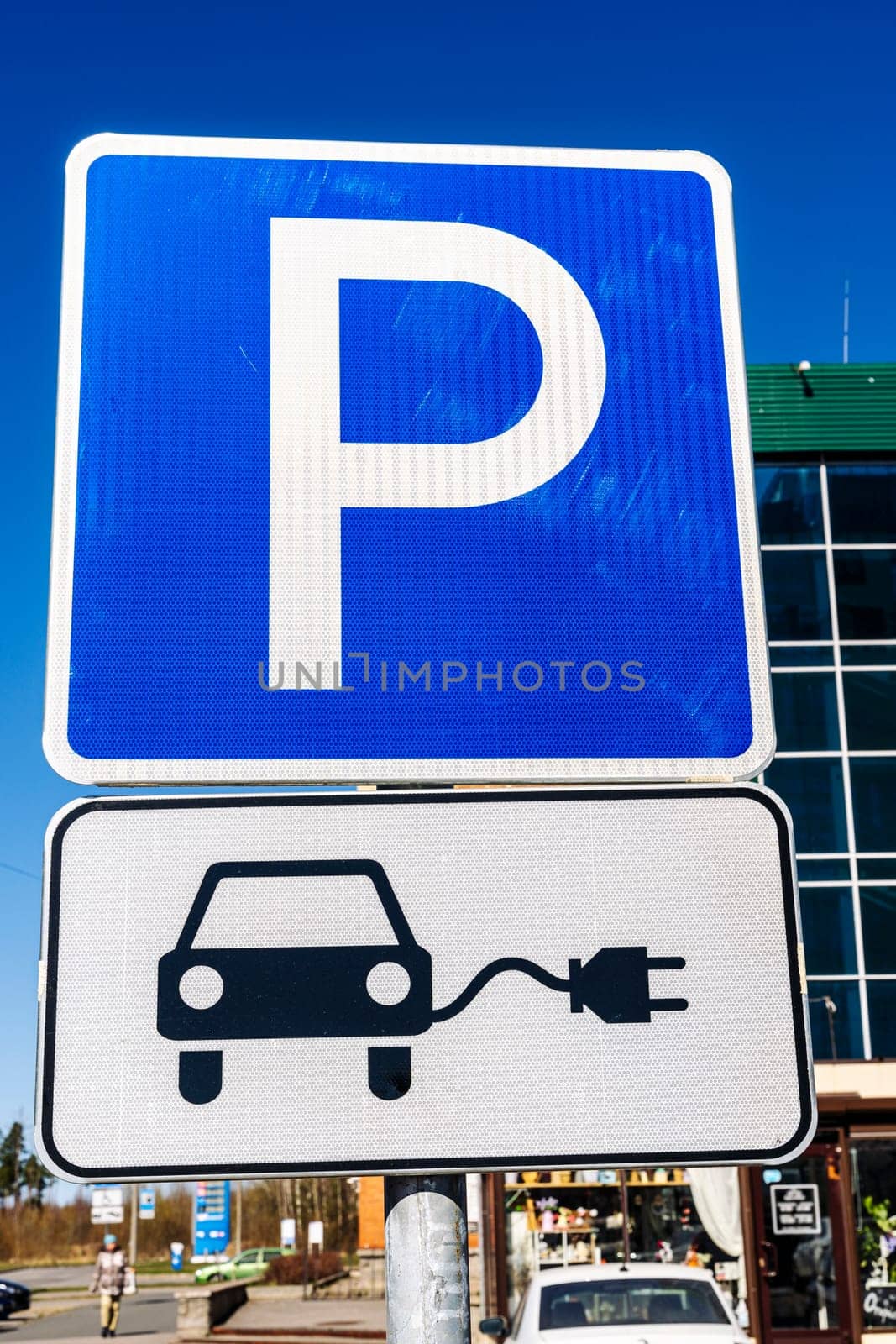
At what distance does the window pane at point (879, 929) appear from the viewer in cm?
2158

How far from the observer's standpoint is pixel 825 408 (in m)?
24.5

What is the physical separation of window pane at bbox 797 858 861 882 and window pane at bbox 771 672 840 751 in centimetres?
177

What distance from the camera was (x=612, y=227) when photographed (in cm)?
206

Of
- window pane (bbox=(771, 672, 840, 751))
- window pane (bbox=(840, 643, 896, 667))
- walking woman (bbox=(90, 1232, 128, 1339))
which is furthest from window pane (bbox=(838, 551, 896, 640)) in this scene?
walking woman (bbox=(90, 1232, 128, 1339))

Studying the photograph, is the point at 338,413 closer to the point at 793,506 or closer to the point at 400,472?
the point at 400,472

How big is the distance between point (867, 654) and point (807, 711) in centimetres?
154

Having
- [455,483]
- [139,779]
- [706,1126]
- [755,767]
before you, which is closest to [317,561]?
[455,483]

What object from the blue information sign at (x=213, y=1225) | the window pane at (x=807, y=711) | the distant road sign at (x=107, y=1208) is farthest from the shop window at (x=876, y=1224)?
the blue information sign at (x=213, y=1225)

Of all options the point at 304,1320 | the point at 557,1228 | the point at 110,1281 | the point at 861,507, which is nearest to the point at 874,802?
the point at 861,507

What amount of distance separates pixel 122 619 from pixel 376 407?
437 mm

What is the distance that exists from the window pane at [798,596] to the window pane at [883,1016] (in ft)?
18.4

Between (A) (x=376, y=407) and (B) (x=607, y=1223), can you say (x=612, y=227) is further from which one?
(B) (x=607, y=1223)

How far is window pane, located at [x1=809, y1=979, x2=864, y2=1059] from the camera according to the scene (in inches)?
820

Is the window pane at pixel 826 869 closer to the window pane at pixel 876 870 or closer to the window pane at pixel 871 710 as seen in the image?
the window pane at pixel 876 870
